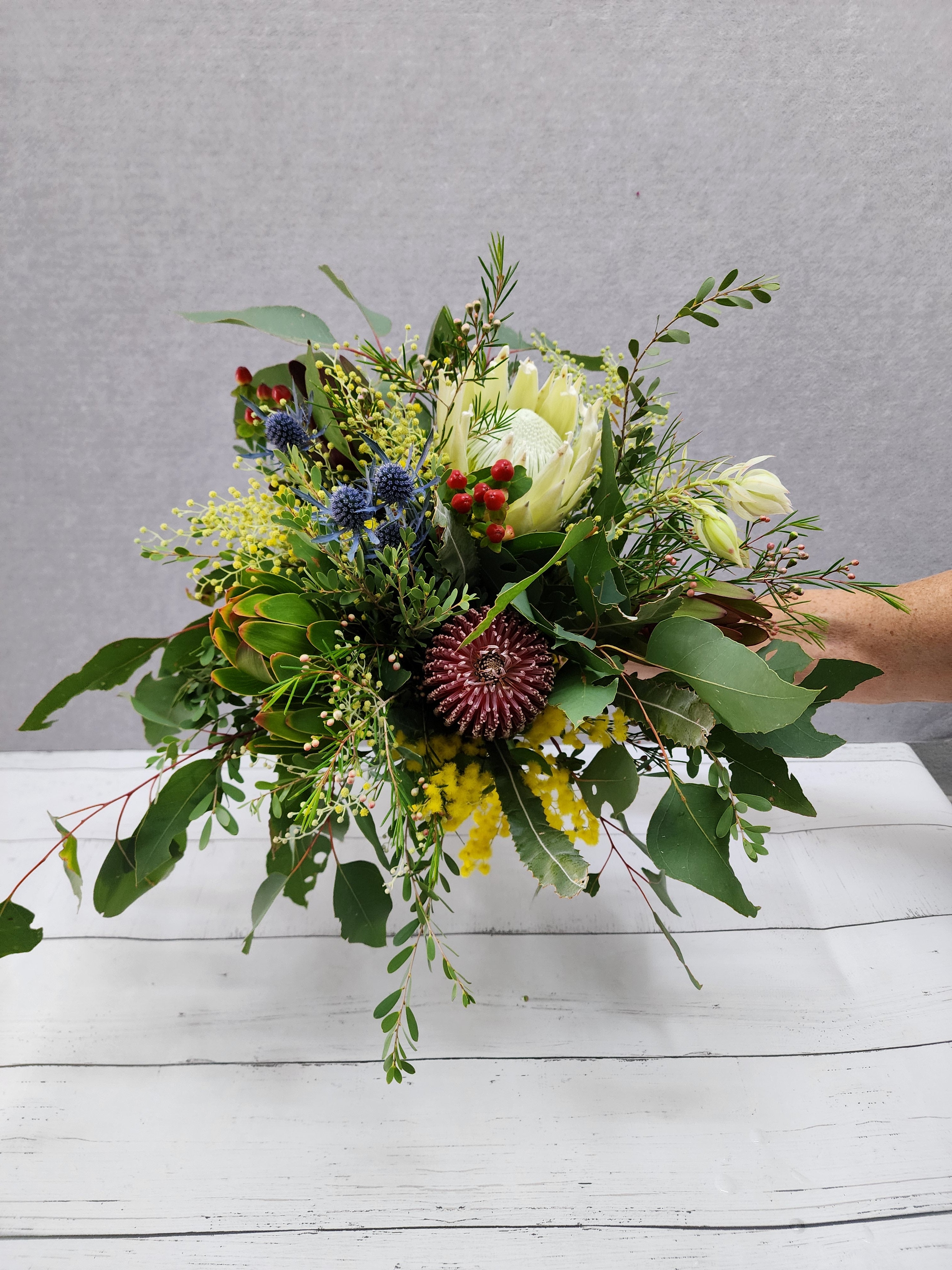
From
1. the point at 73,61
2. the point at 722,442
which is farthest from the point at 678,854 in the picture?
the point at 73,61

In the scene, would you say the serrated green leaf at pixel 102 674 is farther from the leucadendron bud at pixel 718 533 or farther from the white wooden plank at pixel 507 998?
the leucadendron bud at pixel 718 533

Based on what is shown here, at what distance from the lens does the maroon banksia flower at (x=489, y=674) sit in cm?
46

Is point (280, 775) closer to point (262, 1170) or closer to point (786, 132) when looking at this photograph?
point (262, 1170)

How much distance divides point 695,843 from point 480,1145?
0.23 m

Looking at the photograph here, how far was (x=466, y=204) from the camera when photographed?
1.06m

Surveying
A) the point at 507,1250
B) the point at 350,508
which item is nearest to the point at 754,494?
the point at 350,508

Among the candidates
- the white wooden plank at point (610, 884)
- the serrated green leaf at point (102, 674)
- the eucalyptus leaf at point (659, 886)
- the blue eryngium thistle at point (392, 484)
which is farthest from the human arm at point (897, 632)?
the serrated green leaf at point (102, 674)

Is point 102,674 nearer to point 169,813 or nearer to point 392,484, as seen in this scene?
point 169,813

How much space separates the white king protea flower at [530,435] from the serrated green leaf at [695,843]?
0.19 metres

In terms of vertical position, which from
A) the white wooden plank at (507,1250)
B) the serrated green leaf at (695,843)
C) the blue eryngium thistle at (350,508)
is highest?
the blue eryngium thistle at (350,508)

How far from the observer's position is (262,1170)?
480 millimetres

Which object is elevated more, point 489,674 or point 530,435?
point 530,435

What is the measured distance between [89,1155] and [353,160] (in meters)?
1.09

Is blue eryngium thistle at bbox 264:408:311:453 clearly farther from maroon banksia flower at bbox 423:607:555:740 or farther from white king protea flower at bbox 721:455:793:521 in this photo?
white king protea flower at bbox 721:455:793:521
